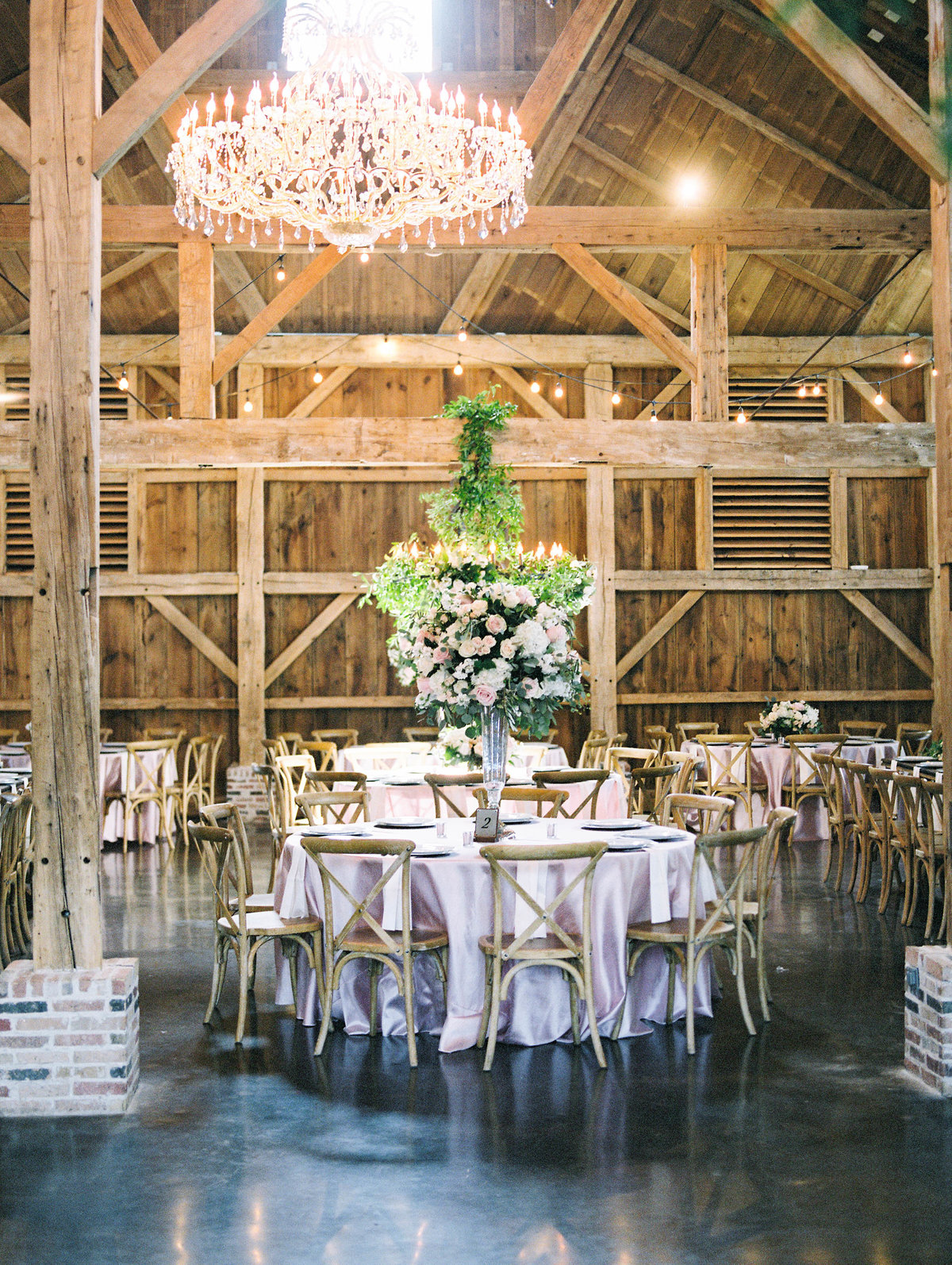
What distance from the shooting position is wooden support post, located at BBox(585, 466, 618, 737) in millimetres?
12414

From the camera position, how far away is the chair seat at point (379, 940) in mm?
4883

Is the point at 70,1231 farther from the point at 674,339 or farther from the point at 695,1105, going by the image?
the point at 674,339

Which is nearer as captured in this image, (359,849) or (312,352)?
(359,849)

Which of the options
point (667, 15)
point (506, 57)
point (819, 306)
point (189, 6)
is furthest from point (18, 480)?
point (819, 306)

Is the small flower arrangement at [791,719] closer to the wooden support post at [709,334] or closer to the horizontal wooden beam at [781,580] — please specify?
the horizontal wooden beam at [781,580]

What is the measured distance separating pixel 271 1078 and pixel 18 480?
369 inches

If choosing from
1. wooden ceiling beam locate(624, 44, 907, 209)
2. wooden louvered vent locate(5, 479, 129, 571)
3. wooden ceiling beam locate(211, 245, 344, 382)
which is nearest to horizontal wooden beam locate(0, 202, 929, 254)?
wooden ceiling beam locate(211, 245, 344, 382)

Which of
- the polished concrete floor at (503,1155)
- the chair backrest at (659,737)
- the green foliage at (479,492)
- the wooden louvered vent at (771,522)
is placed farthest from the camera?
the wooden louvered vent at (771,522)

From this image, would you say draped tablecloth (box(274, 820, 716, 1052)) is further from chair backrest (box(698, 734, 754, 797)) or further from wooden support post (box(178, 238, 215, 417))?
wooden support post (box(178, 238, 215, 417))

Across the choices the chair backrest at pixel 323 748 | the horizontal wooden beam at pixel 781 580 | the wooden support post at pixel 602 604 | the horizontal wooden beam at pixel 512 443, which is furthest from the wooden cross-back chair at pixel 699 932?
the horizontal wooden beam at pixel 781 580

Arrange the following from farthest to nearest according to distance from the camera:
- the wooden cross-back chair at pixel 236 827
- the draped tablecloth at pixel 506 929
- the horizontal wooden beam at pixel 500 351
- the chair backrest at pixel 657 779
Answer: the horizontal wooden beam at pixel 500 351 → the chair backrest at pixel 657 779 → the wooden cross-back chair at pixel 236 827 → the draped tablecloth at pixel 506 929

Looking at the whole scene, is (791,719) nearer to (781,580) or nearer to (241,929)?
(781,580)

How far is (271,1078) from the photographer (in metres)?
4.64

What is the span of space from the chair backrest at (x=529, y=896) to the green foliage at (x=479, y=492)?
17.7ft
